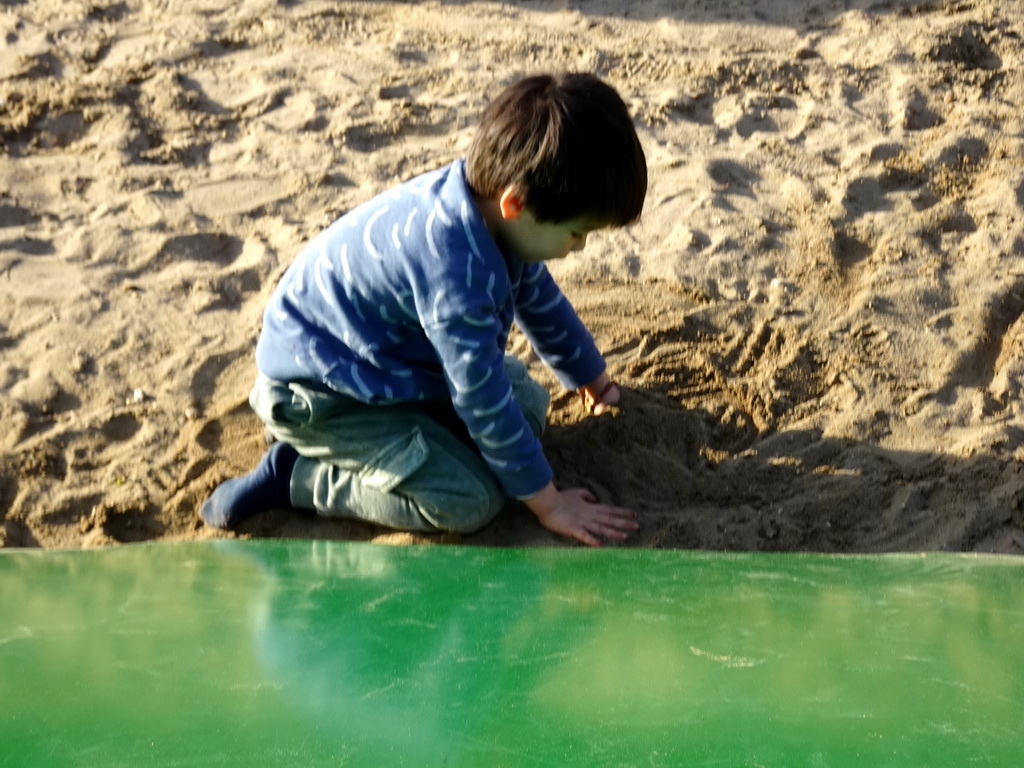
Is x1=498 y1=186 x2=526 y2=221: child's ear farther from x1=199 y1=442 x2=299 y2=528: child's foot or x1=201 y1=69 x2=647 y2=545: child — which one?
x1=199 y1=442 x2=299 y2=528: child's foot

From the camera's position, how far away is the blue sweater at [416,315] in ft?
7.62

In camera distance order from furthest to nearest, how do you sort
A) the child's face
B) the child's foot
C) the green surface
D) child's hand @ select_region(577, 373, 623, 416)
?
child's hand @ select_region(577, 373, 623, 416)
the child's foot
the child's face
the green surface

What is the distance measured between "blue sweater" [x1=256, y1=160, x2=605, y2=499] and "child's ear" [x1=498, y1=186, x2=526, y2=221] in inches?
2.9

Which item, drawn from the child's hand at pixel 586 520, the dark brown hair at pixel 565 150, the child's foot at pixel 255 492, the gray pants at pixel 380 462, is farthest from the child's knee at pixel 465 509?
the dark brown hair at pixel 565 150

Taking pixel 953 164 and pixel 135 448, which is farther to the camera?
pixel 953 164

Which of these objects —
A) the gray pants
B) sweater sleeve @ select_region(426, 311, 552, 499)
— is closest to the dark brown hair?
sweater sleeve @ select_region(426, 311, 552, 499)

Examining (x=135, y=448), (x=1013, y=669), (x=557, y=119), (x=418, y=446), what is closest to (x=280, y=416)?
(x=418, y=446)

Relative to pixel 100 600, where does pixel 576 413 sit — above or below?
above

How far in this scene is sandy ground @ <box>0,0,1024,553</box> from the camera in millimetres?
2686

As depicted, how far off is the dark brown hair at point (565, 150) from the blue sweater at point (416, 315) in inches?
5.5

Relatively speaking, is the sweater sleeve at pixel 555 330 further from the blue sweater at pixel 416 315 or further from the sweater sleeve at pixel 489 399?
the sweater sleeve at pixel 489 399

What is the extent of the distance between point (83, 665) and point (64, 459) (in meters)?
0.95

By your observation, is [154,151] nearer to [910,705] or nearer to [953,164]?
[953,164]

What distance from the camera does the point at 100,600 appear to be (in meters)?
2.29
